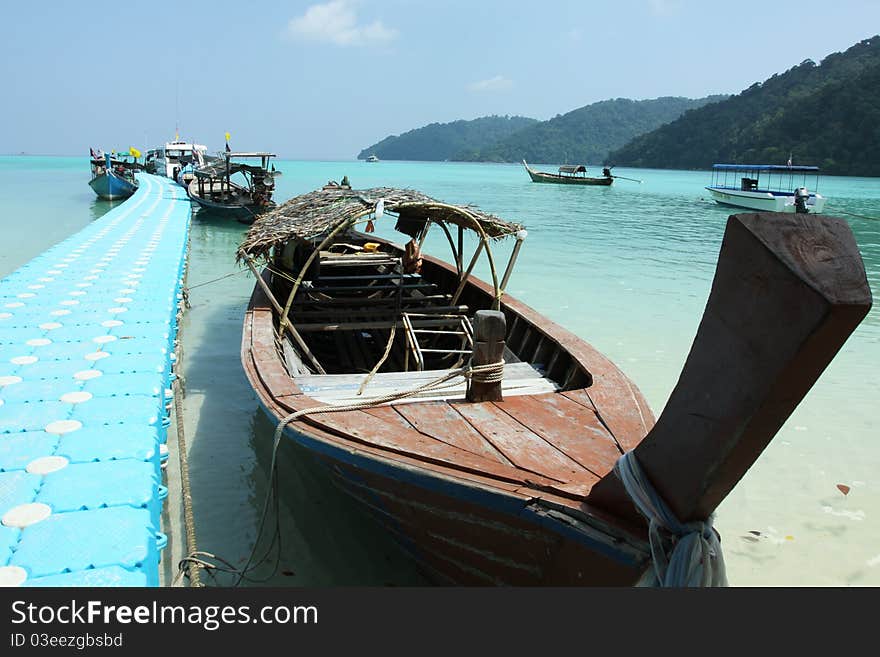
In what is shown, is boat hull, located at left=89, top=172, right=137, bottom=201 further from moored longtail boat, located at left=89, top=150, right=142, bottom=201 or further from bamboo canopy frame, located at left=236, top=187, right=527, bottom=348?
bamboo canopy frame, located at left=236, top=187, right=527, bottom=348

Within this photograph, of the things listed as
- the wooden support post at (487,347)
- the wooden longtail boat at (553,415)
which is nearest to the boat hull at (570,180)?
the wooden longtail boat at (553,415)

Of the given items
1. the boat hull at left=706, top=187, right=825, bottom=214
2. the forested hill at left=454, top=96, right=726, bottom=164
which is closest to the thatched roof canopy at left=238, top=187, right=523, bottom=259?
the boat hull at left=706, top=187, right=825, bottom=214

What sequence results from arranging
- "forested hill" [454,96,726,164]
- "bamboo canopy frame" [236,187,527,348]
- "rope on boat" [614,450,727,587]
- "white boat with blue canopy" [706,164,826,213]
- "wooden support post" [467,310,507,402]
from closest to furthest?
"rope on boat" [614,450,727,587], "wooden support post" [467,310,507,402], "bamboo canopy frame" [236,187,527,348], "white boat with blue canopy" [706,164,826,213], "forested hill" [454,96,726,164]

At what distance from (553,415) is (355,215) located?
2.90 metres

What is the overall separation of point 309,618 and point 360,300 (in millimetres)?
4603

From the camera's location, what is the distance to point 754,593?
221 cm

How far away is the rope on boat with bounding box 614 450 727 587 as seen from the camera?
79.7 inches

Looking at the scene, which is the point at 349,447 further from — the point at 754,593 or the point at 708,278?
the point at 708,278

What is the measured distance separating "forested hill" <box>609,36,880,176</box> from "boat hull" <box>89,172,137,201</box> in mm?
56231

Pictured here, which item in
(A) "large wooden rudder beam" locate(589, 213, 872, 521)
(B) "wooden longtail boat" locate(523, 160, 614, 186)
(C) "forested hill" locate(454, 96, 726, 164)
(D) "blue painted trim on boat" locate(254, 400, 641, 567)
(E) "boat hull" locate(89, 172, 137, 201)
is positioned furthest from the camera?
(C) "forested hill" locate(454, 96, 726, 164)

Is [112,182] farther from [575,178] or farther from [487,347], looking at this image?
[575,178]

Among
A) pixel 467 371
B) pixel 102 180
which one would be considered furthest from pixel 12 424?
pixel 102 180

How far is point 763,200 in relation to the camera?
99.5 ft

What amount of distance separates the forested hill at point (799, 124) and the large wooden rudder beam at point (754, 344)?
2639 inches
